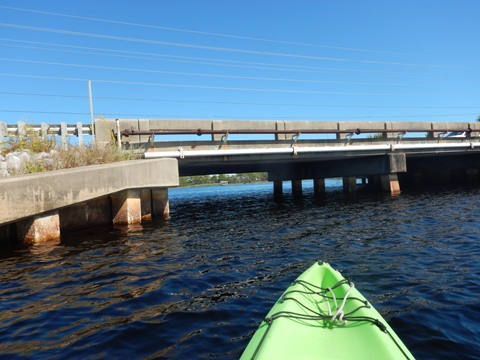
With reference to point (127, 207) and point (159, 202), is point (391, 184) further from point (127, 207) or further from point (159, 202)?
point (127, 207)

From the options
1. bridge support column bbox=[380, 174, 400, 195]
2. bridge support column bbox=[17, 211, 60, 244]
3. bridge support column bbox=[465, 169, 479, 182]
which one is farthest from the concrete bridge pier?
bridge support column bbox=[465, 169, 479, 182]

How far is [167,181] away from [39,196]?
4.64 meters

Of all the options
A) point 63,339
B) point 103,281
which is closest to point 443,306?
point 63,339

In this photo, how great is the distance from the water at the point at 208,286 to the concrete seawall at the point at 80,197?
0.75 m

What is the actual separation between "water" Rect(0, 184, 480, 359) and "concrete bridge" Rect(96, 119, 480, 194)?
532cm

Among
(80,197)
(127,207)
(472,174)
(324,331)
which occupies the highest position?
(80,197)

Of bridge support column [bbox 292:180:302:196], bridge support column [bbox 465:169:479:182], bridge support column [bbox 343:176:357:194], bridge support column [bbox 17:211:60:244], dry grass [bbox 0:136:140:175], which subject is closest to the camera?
bridge support column [bbox 17:211:60:244]

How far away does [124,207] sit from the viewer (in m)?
11.1

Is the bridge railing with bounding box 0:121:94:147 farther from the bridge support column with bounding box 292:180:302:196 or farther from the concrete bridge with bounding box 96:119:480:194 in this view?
the bridge support column with bounding box 292:180:302:196

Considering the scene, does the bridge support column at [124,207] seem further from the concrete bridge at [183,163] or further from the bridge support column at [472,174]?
the bridge support column at [472,174]

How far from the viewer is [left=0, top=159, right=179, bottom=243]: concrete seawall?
25.2ft

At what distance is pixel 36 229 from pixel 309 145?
13314 mm

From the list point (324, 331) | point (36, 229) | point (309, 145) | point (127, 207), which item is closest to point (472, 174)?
point (309, 145)

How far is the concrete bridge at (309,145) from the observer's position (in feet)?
46.7
